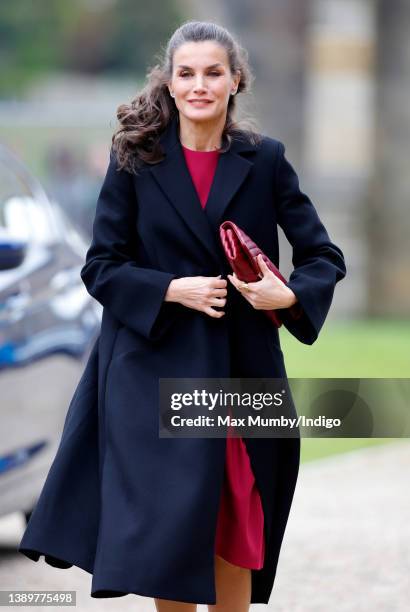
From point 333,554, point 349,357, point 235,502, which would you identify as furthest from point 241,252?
point 349,357

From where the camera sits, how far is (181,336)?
4.49 metres

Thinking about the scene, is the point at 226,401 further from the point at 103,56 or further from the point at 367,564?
the point at 103,56

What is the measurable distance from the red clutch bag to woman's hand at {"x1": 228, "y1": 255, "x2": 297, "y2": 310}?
0.05ft

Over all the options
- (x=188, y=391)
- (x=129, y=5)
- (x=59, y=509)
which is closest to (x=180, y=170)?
Answer: (x=188, y=391)

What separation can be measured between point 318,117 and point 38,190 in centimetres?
1541

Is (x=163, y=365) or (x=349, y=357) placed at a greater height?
(x=163, y=365)

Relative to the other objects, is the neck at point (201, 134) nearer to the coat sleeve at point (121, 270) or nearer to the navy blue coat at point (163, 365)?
the navy blue coat at point (163, 365)

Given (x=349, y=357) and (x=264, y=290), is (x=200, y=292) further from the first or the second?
(x=349, y=357)

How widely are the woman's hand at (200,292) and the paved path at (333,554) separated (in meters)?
1.80

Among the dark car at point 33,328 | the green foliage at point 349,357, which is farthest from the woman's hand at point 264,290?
the green foliage at point 349,357

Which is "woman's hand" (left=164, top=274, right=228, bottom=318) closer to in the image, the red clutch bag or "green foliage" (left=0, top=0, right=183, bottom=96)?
the red clutch bag

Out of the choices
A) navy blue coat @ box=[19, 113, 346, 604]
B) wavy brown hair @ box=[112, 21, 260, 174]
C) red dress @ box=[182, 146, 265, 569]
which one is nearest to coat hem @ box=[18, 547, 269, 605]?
navy blue coat @ box=[19, 113, 346, 604]

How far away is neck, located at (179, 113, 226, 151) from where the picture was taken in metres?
4.52

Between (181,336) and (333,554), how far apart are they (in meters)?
2.64
